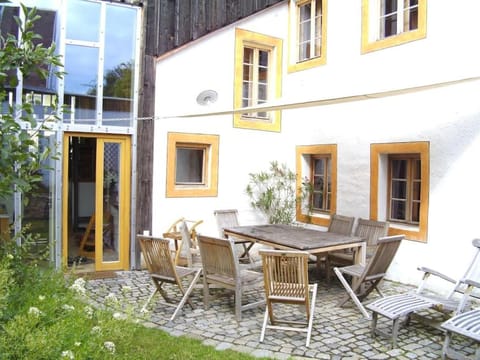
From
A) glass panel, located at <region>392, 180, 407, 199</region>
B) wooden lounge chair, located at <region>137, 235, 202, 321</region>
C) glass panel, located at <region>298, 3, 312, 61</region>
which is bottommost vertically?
wooden lounge chair, located at <region>137, 235, 202, 321</region>

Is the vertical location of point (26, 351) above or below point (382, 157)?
below

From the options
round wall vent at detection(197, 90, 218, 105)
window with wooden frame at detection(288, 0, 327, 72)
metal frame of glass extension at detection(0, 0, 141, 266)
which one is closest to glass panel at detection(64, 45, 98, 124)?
metal frame of glass extension at detection(0, 0, 141, 266)

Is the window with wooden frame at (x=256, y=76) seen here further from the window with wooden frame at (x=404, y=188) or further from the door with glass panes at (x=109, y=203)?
the window with wooden frame at (x=404, y=188)

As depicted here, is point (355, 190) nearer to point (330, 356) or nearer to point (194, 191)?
point (194, 191)

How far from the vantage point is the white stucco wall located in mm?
6164

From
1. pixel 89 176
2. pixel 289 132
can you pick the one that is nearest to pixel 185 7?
pixel 289 132

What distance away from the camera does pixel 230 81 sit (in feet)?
27.9

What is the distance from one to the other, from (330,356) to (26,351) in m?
2.71

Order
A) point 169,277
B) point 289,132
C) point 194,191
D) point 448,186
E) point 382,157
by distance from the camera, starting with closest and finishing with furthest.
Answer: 1. point 169,277
2. point 448,186
3. point 382,157
4. point 194,191
5. point 289,132

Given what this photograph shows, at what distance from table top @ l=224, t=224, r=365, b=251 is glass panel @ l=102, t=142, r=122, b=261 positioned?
192 cm

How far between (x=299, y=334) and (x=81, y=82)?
5041 millimetres

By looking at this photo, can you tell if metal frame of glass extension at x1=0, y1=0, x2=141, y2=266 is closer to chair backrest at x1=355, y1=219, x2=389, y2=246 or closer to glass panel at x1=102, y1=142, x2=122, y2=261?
glass panel at x1=102, y1=142, x2=122, y2=261

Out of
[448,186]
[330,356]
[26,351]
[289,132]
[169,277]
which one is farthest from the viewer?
[289,132]

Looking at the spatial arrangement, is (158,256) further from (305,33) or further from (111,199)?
(305,33)
